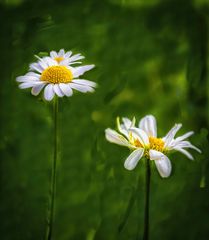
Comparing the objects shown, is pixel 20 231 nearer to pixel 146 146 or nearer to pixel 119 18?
pixel 146 146

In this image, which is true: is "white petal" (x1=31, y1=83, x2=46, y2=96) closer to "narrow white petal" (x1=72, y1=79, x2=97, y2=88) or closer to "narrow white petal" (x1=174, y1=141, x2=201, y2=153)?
"narrow white petal" (x1=72, y1=79, x2=97, y2=88)

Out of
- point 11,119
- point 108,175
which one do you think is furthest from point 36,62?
point 108,175

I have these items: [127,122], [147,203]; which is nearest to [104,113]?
[127,122]

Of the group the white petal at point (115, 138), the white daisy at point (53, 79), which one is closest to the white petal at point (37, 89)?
the white daisy at point (53, 79)

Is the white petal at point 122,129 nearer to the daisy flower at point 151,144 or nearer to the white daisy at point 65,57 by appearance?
the daisy flower at point 151,144

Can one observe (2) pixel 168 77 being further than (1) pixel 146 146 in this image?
Yes

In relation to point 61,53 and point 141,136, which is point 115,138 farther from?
point 61,53

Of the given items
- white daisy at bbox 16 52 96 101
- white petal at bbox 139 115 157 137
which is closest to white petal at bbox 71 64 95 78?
white daisy at bbox 16 52 96 101
